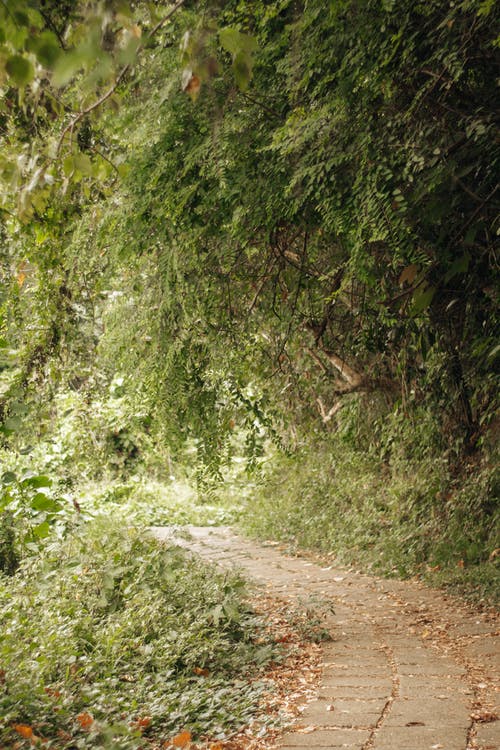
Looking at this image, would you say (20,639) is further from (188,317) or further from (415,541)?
(415,541)

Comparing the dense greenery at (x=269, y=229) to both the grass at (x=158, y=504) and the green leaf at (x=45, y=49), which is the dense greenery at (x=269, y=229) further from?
the grass at (x=158, y=504)

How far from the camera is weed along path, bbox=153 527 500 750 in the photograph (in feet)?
12.8

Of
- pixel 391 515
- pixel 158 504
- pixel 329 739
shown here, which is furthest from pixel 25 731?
pixel 158 504

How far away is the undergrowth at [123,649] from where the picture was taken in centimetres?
391

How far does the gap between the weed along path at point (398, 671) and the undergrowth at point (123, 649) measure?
49 centimetres

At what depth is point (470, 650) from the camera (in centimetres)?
562

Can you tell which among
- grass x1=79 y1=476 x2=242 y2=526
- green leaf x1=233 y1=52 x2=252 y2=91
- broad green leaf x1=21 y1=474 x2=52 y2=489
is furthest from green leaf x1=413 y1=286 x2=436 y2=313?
grass x1=79 y1=476 x2=242 y2=526

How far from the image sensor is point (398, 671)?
16.6 feet

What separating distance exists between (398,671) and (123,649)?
5.55ft

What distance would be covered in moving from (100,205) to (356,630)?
371 cm

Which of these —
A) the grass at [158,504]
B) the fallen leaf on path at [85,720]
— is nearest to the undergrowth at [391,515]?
the grass at [158,504]

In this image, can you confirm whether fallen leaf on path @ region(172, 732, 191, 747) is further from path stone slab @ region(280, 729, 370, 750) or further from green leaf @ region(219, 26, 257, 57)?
green leaf @ region(219, 26, 257, 57)

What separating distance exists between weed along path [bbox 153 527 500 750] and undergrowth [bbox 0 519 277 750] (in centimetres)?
49

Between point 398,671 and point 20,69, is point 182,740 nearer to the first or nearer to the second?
point 398,671
